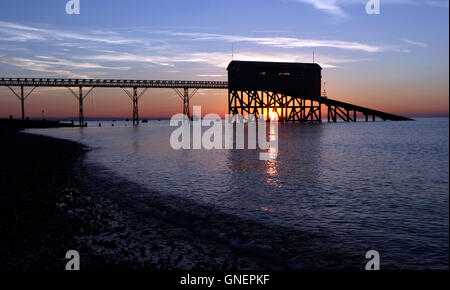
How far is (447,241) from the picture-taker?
25.2 ft

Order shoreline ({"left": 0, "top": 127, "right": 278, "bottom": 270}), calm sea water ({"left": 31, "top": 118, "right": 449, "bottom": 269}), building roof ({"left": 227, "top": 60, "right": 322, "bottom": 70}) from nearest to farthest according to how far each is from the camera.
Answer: shoreline ({"left": 0, "top": 127, "right": 278, "bottom": 270}) → calm sea water ({"left": 31, "top": 118, "right": 449, "bottom": 269}) → building roof ({"left": 227, "top": 60, "right": 322, "bottom": 70})

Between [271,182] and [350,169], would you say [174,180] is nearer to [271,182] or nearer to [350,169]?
[271,182]

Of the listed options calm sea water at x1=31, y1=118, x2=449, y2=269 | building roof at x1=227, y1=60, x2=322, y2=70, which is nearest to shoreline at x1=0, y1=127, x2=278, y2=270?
calm sea water at x1=31, y1=118, x2=449, y2=269

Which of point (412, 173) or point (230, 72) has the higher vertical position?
point (230, 72)

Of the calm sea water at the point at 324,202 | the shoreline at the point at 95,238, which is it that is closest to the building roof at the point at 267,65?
the calm sea water at the point at 324,202

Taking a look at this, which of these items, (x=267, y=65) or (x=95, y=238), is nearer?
(x=95, y=238)

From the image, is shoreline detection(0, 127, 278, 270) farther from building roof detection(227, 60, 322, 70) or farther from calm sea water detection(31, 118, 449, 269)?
building roof detection(227, 60, 322, 70)

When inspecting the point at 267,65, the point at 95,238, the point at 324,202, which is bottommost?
the point at 324,202

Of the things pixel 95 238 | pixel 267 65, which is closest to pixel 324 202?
pixel 95 238

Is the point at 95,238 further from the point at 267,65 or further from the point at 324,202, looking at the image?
the point at 267,65

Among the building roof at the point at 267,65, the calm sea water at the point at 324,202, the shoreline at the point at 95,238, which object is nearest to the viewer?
the shoreline at the point at 95,238

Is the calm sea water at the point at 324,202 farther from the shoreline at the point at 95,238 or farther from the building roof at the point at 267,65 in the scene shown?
the building roof at the point at 267,65
